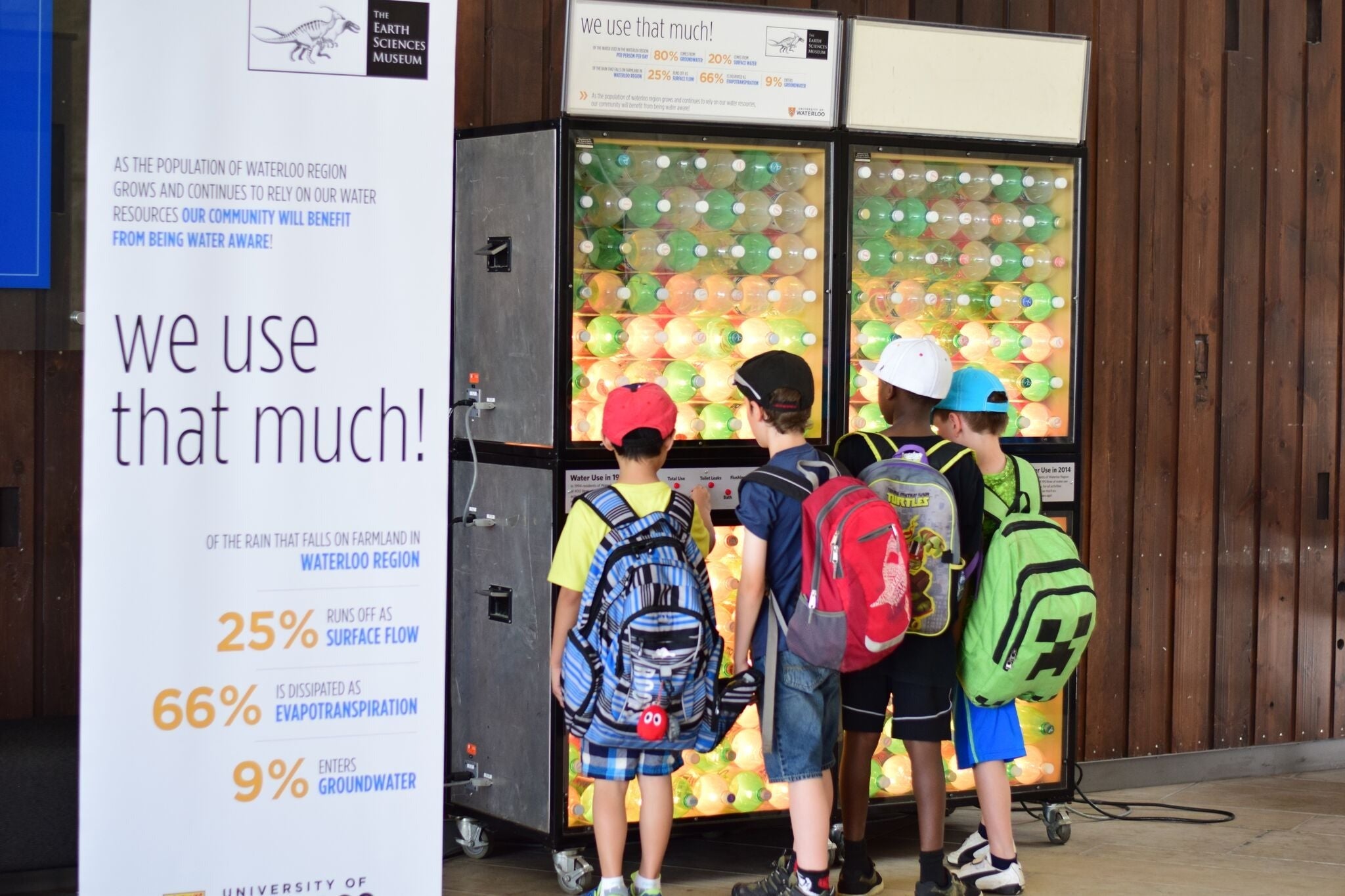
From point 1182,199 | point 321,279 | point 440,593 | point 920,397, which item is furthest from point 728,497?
point 1182,199

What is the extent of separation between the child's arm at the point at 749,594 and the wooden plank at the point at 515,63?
1.82 meters

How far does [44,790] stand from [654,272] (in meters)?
2.29

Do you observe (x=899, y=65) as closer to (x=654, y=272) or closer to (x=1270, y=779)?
(x=654, y=272)

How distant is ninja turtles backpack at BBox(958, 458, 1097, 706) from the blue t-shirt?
0.62 m

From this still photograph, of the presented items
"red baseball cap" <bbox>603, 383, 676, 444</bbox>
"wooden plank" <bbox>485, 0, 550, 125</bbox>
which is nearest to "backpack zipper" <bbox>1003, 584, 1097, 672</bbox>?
"red baseball cap" <bbox>603, 383, 676, 444</bbox>

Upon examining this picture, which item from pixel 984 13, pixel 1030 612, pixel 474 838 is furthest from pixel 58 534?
pixel 984 13

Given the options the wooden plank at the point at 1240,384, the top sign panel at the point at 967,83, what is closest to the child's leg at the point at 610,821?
the top sign panel at the point at 967,83

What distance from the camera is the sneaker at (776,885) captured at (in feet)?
13.8

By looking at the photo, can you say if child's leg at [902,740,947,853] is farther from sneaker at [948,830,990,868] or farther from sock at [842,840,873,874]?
sneaker at [948,830,990,868]

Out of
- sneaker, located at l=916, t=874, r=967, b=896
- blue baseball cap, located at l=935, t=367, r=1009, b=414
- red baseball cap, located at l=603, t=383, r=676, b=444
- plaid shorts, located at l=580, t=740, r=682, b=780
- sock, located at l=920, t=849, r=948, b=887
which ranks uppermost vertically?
blue baseball cap, located at l=935, t=367, r=1009, b=414

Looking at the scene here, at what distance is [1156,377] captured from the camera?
6.03 meters

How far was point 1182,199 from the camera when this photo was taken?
6043 millimetres

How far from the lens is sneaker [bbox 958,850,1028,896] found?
4.51 metres

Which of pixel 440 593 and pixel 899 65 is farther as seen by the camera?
pixel 899 65
